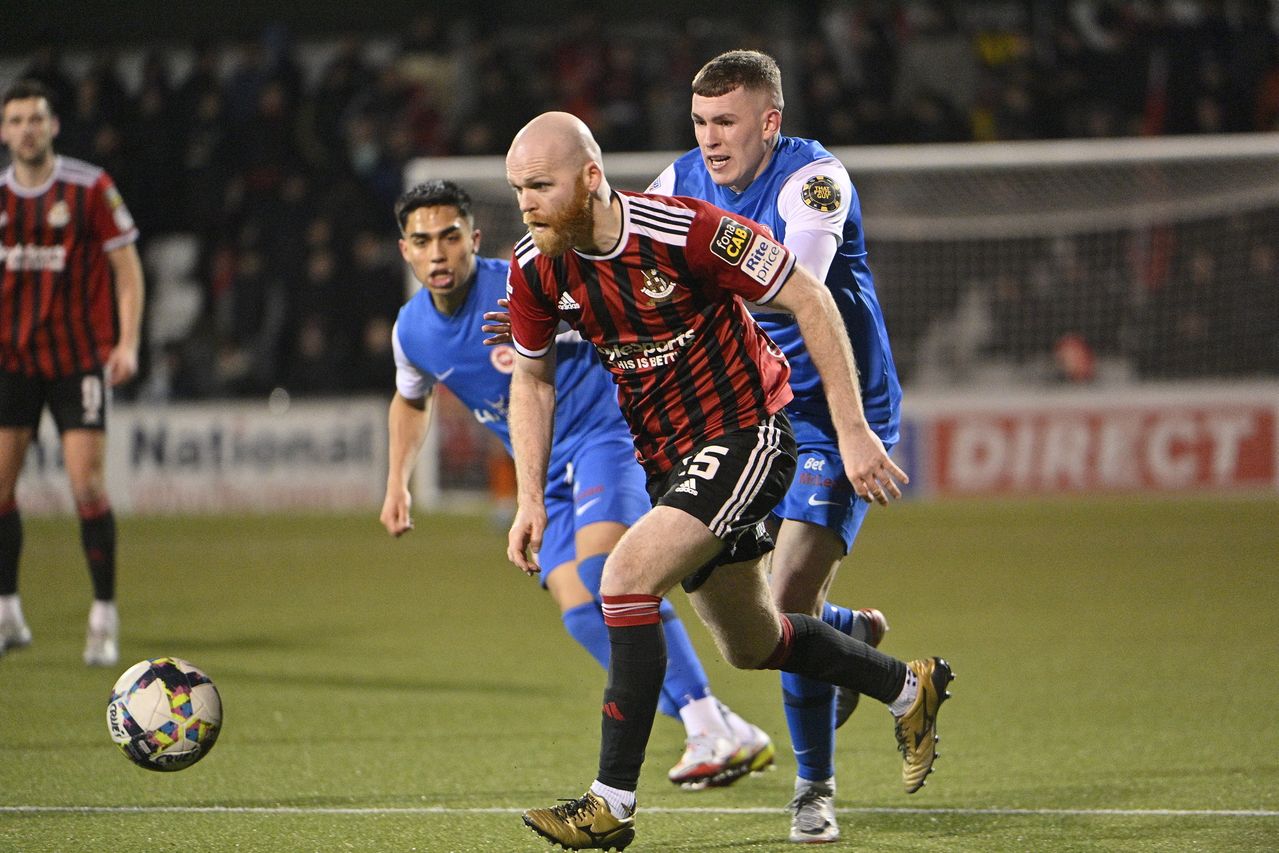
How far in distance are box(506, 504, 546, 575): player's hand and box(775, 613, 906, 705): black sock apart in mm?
690

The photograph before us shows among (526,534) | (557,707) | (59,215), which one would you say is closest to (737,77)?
(526,534)

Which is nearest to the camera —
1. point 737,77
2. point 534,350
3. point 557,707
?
point 534,350

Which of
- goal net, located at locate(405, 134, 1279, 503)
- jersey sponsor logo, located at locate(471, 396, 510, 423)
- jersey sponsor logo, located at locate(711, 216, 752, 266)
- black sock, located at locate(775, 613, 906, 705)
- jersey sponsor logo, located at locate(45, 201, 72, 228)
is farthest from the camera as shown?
goal net, located at locate(405, 134, 1279, 503)

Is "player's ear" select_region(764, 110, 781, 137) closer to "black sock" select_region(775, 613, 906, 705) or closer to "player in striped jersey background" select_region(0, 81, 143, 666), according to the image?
"black sock" select_region(775, 613, 906, 705)

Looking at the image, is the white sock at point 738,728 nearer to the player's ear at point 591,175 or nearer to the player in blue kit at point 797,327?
the player in blue kit at point 797,327

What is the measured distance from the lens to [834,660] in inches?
169

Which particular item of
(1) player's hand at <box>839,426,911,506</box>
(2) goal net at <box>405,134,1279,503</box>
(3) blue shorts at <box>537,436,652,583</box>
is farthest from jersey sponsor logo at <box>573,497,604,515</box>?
(2) goal net at <box>405,134,1279,503</box>

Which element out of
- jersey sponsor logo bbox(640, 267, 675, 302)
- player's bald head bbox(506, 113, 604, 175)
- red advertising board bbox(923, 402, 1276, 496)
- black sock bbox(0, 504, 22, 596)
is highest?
player's bald head bbox(506, 113, 604, 175)

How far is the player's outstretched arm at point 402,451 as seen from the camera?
17.3ft

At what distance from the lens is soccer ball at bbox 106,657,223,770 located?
4.64 m

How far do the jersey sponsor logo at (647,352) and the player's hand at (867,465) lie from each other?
465 mm

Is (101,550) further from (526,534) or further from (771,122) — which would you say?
(771,122)

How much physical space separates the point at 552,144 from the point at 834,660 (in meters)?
1.54

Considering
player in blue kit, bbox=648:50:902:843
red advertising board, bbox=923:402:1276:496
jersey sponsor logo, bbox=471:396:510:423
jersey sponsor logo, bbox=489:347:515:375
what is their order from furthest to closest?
1. red advertising board, bbox=923:402:1276:496
2. jersey sponsor logo, bbox=471:396:510:423
3. jersey sponsor logo, bbox=489:347:515:375
4. player in blue kit, bbox=648:50:902:843
